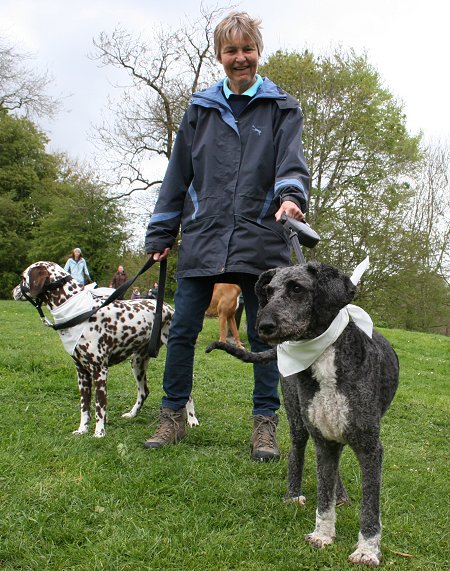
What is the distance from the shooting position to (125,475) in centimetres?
367

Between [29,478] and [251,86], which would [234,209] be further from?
[29,478]

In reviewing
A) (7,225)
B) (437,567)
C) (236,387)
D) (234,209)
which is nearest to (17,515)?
(437,567)

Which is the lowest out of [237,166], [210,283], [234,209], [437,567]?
[437,567]

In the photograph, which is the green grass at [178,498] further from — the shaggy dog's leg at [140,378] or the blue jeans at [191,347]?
the blue jeans at [191,347]

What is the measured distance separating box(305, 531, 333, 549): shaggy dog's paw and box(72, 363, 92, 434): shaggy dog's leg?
2410mm

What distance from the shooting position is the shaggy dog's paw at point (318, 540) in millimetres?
2928

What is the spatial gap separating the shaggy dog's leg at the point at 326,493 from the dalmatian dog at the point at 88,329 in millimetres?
2185

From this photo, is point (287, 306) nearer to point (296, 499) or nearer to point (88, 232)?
point (296, 499)

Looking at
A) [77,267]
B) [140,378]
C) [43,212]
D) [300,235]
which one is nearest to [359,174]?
[77,267]

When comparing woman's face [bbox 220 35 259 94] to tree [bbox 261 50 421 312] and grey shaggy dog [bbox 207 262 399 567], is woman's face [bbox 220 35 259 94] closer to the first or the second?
grey shaggy dog [bbox 207 262 399 567]

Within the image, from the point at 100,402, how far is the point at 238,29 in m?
3.10

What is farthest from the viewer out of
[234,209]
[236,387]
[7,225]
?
[7,225]

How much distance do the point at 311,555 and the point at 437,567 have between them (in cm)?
63

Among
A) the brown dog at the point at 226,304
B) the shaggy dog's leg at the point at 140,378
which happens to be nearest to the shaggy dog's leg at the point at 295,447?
the shaggy dog's leg at the point at 140,378
